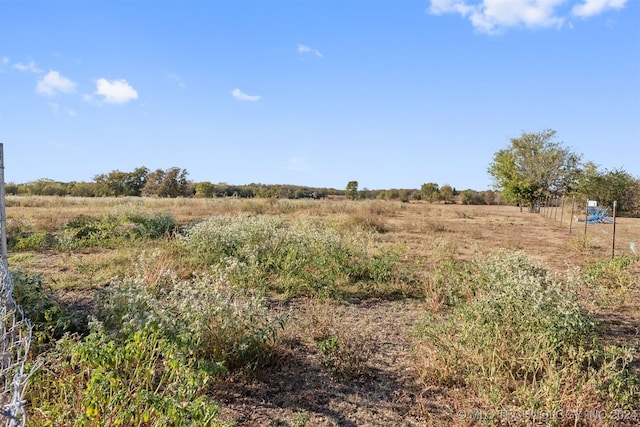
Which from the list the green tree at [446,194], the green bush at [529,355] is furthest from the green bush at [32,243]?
the green tree at [446,194]

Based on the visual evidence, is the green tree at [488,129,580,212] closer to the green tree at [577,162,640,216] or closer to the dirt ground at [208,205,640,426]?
the green tree at [577,162,640,216]

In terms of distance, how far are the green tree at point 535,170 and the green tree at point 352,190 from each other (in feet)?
61.5

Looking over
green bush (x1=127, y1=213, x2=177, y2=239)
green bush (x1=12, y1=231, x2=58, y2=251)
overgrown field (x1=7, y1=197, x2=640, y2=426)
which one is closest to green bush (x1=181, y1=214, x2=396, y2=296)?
overgrown field (x1=7, y1=197, x2=640, y2=426)

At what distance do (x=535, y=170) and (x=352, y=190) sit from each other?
26.2 meters

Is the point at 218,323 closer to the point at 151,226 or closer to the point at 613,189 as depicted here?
the point at 151,226

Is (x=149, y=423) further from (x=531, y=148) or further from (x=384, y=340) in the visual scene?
(x=531, y=148)

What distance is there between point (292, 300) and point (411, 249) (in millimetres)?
5434

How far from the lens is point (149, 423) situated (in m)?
2.28

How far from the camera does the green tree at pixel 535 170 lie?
34.0m

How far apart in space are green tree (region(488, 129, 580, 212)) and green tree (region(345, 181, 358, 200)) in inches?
738

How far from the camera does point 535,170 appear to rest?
34.2m

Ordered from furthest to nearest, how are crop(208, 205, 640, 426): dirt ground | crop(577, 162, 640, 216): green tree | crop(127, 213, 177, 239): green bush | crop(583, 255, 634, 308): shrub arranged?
1. crop(577, 162, 640, 216): green tree
2. crop(127, 213, 177, 239): green bush
3. crop(583, 255, 634, 308): shrub
4. crop(208, 205, 640, 426): dirt ground

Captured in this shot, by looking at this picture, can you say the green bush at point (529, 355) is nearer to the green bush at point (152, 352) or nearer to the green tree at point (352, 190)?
the green bush at point (152, 352)

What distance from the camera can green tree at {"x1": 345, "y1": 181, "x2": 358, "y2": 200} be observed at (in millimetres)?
51987
